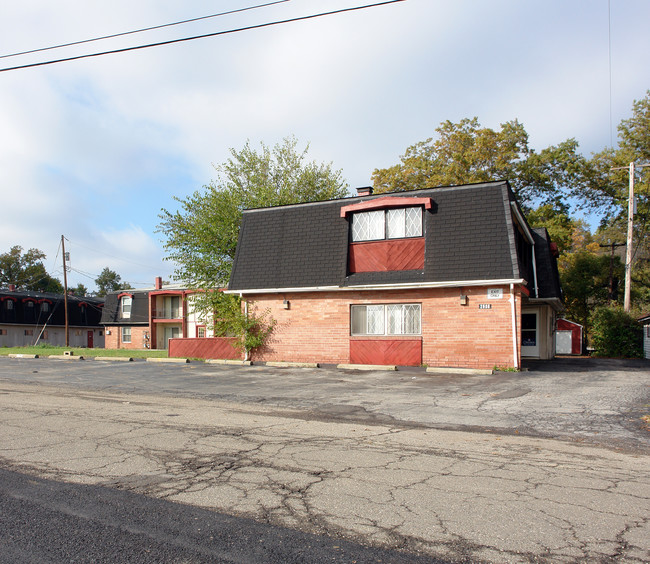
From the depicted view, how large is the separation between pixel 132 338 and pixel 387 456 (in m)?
47.4

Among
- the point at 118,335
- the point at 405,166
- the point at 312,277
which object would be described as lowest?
the point at 118,335

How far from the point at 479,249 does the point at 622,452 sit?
1020 cm

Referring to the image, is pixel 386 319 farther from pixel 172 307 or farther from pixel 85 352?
pixel 172 307

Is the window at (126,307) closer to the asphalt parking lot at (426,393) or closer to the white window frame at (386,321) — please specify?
the asphalt parking lot at (426,393)

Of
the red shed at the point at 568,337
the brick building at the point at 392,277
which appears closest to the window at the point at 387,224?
the brick building at the point at 392,277

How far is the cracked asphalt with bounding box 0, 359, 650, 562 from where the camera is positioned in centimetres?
418

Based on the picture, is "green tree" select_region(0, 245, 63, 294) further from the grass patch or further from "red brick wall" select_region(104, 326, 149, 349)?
the grass patch

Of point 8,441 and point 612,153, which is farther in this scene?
point 612,153

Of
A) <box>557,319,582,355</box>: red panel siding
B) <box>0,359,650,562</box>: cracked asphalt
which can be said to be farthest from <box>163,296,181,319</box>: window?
<box>0,359,650,562</box>: cracked asphalt

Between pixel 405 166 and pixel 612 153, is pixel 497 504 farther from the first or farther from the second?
pixel 612 153

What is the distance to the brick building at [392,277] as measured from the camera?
16453 mm

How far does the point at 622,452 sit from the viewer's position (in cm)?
704

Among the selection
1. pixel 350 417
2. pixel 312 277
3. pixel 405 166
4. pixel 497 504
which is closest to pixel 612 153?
pixel 405 166

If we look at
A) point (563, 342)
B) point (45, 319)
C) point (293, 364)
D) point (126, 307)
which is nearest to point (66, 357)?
point (293, 364)
